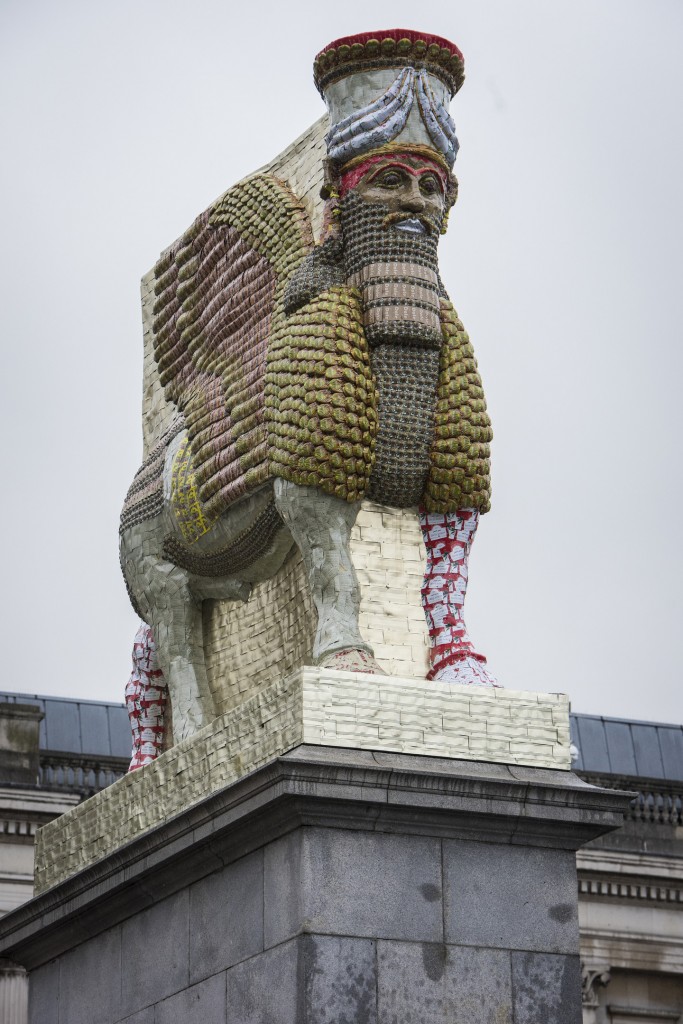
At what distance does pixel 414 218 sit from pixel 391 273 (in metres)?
0.38

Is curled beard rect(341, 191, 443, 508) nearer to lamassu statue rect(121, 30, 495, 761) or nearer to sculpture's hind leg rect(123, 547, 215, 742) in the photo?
lamassu statue rect(121, 30, 495, 761)

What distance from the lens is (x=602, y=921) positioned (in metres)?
34.4

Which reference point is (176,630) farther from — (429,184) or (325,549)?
(429,184)

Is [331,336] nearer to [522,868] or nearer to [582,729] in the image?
[522,868]

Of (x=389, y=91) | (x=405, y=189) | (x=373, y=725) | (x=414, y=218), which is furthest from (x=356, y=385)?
(x=373, y=725)

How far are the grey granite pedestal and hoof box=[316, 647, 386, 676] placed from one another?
58 cm

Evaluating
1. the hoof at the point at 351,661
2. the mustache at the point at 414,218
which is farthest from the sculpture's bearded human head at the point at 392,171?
the hoof at the point at 351,661

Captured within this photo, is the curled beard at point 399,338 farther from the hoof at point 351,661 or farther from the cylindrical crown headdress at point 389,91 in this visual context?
the hoof at point 351,661

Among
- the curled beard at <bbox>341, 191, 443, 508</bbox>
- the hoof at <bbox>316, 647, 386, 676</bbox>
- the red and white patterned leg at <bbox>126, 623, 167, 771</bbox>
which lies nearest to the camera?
the hoof at <bbox>316, 647, 386, 676</bbox>

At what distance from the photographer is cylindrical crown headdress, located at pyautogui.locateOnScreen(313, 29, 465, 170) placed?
14359mm

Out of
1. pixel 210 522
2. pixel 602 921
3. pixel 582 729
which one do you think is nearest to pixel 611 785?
pixel 602 921

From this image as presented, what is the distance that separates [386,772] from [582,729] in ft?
88.3

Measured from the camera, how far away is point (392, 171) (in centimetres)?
1436

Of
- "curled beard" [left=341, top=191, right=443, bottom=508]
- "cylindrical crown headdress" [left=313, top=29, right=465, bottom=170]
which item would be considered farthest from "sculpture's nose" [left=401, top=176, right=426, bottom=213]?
"cylindrical crown headdress" [left=313, top=29, right=465, bottom=170]
